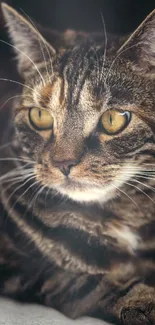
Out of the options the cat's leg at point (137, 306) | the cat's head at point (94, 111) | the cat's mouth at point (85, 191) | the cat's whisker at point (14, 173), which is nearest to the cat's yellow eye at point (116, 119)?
the cat's head at point (94, 111)

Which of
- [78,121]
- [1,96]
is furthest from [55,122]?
[1,96]

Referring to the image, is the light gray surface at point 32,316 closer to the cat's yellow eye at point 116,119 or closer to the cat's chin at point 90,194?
the cat's chin at point 90,194

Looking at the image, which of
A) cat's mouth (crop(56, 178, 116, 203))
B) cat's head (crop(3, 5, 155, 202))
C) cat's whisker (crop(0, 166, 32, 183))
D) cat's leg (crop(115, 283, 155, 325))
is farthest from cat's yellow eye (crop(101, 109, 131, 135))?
cat's leg (crop(115, 283, 155, 325))

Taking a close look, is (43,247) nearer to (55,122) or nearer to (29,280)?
(29,280)

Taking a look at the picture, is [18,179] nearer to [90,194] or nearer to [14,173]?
[14,173]

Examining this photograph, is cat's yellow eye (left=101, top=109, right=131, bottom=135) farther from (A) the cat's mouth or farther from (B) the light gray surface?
(B) the light gray surface
